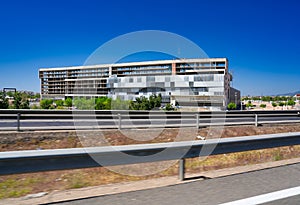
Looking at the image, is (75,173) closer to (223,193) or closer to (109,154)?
(109,154)

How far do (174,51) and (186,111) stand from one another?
12.5 metres

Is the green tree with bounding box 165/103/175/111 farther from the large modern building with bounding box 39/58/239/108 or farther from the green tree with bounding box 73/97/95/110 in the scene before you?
the green tree with bounding box 73/97/95/110

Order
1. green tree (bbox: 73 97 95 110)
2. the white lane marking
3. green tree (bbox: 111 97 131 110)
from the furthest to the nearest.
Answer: green tree (bbox: 111 97 131 110) → green tree (bbox: 73 97 95 110) → the white lane marking

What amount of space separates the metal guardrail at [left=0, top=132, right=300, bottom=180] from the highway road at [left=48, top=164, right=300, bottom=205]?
0.46 meters

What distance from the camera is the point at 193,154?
167 inches

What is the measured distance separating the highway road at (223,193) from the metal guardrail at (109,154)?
1.49ft

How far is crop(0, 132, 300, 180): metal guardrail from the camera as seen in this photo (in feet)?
10.2

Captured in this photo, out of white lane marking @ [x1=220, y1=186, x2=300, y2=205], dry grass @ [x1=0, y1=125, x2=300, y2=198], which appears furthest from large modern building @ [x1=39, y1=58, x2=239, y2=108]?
white lane marking @ [x1=220, y1=186, x2=300, y2=205]

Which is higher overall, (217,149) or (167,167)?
(217,149)

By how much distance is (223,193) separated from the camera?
356cm

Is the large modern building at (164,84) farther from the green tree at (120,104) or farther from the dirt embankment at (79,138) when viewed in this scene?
the dirt embankment at (79,138)

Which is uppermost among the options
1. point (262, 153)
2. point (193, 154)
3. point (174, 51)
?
point (174, 51)

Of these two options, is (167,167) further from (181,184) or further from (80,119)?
(80,119)

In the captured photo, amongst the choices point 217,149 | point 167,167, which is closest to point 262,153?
point 167,167
